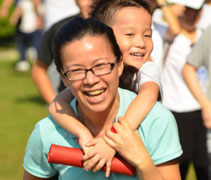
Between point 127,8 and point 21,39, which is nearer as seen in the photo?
point 127,8

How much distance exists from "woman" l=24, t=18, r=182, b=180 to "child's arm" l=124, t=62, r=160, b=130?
4 cm

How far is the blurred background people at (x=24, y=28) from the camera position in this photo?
14250mm

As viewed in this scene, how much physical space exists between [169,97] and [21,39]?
10.2 metres

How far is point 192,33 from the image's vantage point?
4.98 metres

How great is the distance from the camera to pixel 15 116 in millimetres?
8953

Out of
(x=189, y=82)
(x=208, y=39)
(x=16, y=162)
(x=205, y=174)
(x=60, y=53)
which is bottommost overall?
(x=16, y=162)

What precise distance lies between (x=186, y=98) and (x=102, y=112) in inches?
97.1

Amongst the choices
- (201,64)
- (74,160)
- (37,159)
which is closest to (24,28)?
(201,64)

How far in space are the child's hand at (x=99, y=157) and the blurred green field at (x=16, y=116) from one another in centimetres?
340

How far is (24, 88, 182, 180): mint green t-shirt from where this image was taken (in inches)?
93.3

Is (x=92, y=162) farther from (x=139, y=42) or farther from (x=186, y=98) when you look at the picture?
(x=186, y=98)

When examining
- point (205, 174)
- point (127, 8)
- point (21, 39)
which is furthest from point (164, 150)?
point (21, 39)

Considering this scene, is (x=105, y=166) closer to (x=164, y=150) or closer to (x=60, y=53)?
(x=164, y=150)

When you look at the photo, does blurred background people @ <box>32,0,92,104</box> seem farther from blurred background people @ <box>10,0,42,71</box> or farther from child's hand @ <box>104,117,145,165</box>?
→ blurred background people @ <box>10,0,42,71</box>
